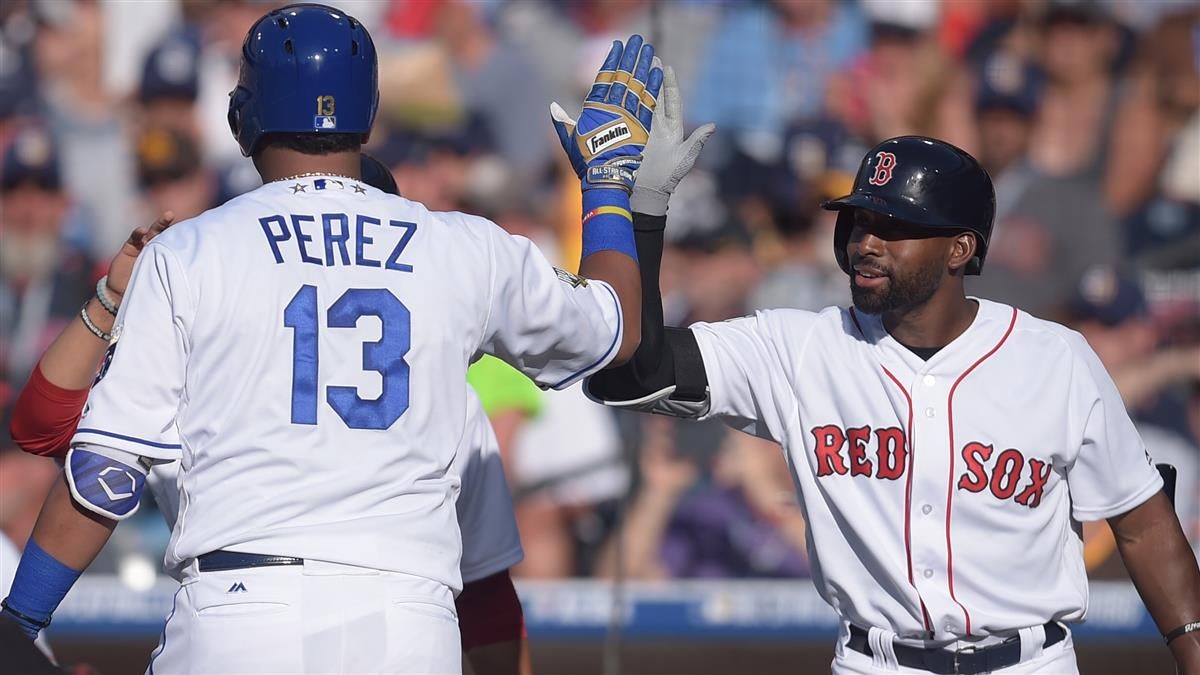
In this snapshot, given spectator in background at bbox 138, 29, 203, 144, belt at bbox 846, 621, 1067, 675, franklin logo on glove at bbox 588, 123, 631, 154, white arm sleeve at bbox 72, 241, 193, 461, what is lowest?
belt at bbox 846, 621, 1067, 675

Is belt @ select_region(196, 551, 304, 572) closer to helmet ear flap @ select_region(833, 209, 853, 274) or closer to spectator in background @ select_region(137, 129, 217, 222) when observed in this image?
helmet ear flap @ select_region(833, 209, 853, 274)

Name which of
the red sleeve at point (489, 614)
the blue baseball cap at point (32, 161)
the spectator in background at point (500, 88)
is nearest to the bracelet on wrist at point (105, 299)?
the red sleeve at point (489, 614)

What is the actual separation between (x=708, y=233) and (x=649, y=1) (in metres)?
1.12

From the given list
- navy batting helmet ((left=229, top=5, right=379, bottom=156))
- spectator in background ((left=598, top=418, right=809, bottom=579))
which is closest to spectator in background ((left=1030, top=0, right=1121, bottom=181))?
spectator in background ((left=598, top=418, right=809, bottom=579))

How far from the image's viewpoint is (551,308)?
2.81m

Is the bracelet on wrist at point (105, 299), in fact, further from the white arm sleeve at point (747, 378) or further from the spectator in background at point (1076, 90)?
the spectator in background at point (1076, 90)

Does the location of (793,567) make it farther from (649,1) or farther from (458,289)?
(458,289)

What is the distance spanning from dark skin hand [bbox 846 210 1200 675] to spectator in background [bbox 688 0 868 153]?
134 inches

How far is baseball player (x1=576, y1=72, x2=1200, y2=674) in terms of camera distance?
10.9 ft

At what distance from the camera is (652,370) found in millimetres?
3379

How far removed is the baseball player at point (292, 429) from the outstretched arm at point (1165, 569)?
1.70 meters

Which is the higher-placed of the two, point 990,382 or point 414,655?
point 990,382

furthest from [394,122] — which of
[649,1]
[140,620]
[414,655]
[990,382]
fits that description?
[414,655]

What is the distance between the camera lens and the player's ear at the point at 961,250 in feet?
11.8
